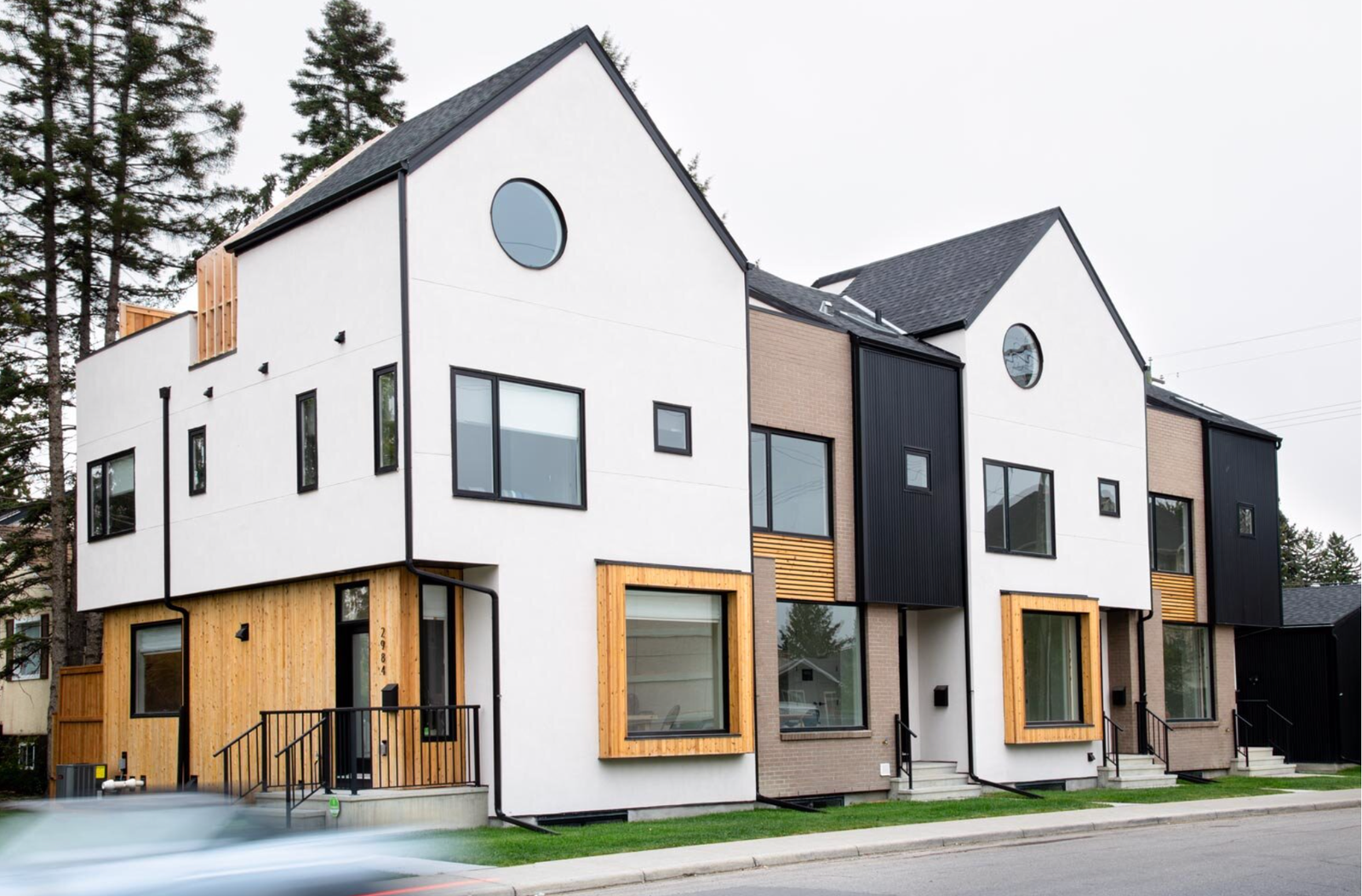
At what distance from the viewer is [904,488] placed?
23828mm

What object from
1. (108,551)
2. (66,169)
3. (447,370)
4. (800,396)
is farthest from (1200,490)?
(66,169)

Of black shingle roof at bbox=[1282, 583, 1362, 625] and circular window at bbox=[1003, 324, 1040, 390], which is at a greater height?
circular window at bbox=[1003, 324, 1040, 390]

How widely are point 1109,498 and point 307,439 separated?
15.3m

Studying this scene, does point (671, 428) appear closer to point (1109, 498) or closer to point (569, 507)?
point (569, 507)

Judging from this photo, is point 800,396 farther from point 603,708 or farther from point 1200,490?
point 1200,490

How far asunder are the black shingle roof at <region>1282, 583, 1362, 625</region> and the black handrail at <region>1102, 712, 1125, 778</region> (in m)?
7.64

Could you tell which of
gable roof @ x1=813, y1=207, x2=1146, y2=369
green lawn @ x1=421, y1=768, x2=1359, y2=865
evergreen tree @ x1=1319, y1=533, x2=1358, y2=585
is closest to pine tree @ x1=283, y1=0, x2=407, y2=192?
gable roof @ x1=813, y1=207, x2=1146, y2=369

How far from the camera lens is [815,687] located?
22422 mm

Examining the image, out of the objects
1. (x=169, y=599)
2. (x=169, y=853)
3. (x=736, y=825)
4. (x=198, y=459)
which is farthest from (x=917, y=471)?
(x=169, y=853)

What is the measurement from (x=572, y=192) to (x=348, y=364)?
12.1 feet

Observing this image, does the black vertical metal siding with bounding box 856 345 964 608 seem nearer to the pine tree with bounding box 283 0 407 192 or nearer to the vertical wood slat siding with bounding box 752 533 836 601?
the vertical wood slat siding with bounding box 752 533 836 601

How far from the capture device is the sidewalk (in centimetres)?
1288

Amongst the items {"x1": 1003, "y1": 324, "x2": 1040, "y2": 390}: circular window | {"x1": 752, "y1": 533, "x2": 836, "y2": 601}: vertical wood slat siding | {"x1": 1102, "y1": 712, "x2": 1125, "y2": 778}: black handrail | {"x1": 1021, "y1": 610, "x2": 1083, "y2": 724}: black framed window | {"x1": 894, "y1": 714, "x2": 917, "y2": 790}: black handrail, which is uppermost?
{"x1": 1003, "y1": 324, "x2": 1040, "y2": 390}: circular window

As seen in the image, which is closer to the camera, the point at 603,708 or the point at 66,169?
the point at 603,708
